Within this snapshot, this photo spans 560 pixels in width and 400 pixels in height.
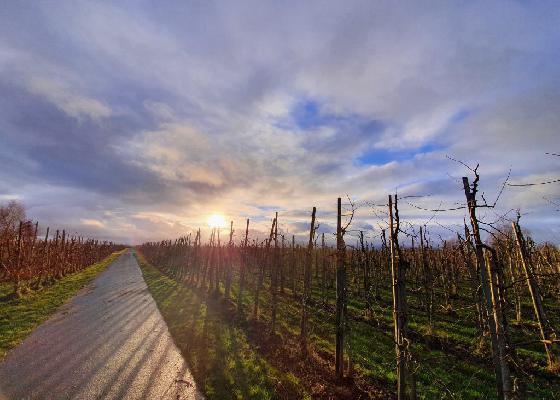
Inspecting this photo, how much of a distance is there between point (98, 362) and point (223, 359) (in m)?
4.13

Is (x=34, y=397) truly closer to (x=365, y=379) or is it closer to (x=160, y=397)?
(x=160, y=397)

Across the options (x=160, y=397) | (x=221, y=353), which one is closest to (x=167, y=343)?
(x=221, y=353)

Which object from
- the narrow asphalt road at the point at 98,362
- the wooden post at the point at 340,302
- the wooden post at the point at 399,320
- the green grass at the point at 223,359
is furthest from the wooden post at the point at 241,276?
the wooden post at the point at 399,320

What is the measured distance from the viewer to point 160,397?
8.24 metres

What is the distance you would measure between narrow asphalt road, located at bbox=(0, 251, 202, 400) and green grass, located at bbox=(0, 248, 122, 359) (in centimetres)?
48

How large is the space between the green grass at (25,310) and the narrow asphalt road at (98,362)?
484mm

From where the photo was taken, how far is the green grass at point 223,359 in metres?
8.98

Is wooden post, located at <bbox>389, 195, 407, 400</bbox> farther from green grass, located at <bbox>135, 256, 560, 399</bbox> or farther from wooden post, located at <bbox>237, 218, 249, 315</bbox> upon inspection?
wooden post, located at <bbox>237, 218, 249, 315</bbox>

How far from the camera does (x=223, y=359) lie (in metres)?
11.3

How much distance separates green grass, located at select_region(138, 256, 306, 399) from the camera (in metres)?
8.98

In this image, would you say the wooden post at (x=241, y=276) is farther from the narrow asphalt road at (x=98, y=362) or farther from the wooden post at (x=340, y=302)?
the wooden post at (x=340, y=302)

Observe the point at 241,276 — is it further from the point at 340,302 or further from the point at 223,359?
the point at 340,302

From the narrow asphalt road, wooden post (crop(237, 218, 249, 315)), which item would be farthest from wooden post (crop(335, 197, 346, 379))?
wooden post (crop(237, 218, 249, 315))

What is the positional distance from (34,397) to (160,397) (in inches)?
125
